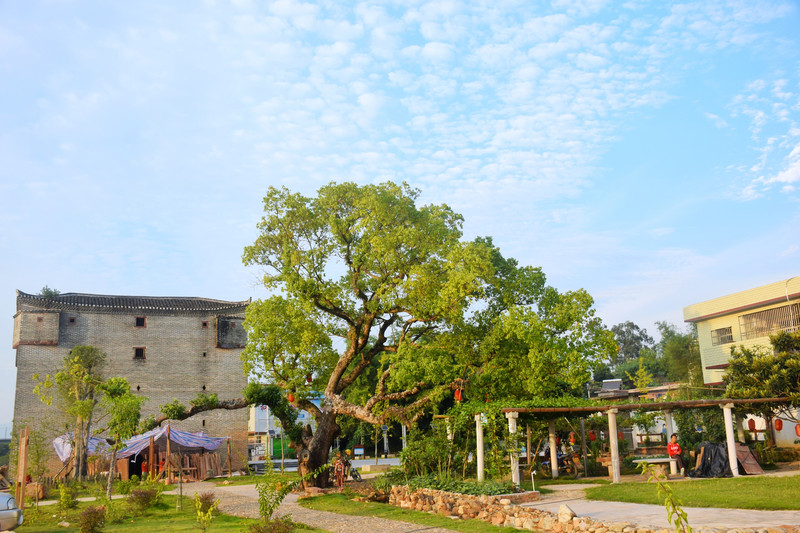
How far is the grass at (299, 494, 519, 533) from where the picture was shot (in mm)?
11983

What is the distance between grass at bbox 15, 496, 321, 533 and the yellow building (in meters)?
23.9

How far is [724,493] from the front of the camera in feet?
45.0

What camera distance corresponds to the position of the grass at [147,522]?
13109mm

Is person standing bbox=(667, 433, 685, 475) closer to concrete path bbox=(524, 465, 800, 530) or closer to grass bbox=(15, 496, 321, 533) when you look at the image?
concrete path bbox=(524, 465, 800, 530)

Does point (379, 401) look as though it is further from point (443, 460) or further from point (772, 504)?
point (772, 504)

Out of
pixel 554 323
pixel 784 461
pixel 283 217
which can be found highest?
pixel 283 217

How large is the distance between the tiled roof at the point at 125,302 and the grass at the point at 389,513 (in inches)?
794

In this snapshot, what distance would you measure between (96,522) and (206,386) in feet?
78.9

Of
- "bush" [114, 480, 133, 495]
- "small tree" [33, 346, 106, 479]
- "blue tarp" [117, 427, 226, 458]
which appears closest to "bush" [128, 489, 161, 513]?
"bush" [114, 480, 133, 495]

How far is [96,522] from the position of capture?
39.8ft

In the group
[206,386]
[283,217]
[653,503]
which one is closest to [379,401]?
[283,217]

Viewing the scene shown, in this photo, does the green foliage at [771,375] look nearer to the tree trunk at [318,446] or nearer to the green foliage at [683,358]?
the tree trunk at [318,446]

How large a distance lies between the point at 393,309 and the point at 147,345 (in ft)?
68.0

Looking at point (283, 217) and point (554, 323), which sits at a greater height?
point (283, 217)
